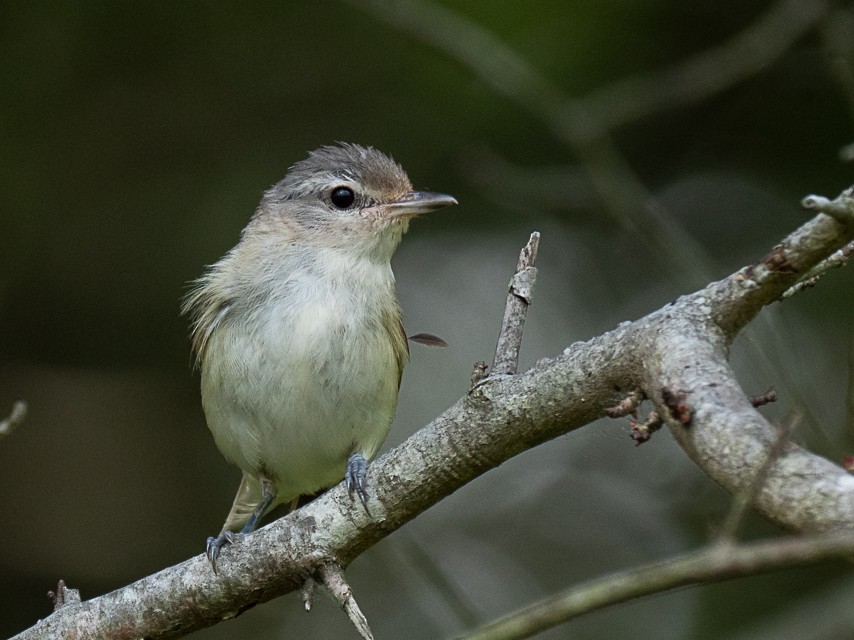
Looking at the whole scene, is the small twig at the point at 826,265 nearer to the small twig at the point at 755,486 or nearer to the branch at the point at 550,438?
the branch at the point at 550,438

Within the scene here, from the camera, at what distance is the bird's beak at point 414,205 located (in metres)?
5.65

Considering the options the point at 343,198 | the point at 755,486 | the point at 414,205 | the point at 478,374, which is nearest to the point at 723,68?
the point at 414,205

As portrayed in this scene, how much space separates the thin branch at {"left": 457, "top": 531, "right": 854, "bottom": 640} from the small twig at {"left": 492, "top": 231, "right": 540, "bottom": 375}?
1215mm

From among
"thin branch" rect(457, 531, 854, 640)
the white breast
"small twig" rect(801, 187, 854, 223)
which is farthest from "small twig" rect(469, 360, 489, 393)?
the white breast

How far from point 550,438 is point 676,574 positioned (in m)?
1.30

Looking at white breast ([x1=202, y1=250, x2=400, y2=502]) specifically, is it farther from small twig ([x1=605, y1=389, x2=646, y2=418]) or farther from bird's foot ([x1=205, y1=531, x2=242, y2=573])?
small twig ([x1=605, y1=389, x2=646, y2=418])

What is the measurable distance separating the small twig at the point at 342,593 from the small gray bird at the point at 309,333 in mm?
764

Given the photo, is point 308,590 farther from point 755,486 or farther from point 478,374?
point 755,486

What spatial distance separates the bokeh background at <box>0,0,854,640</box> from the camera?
7219 mm

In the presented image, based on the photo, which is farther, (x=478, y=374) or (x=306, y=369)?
(x=306, y=369)

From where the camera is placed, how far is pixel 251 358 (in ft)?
16.5

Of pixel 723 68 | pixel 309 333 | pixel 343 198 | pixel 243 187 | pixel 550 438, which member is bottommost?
pixel 550 438

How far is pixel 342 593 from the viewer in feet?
11.5

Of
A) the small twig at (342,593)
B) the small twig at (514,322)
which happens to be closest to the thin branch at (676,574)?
the small twig at (342,593)
